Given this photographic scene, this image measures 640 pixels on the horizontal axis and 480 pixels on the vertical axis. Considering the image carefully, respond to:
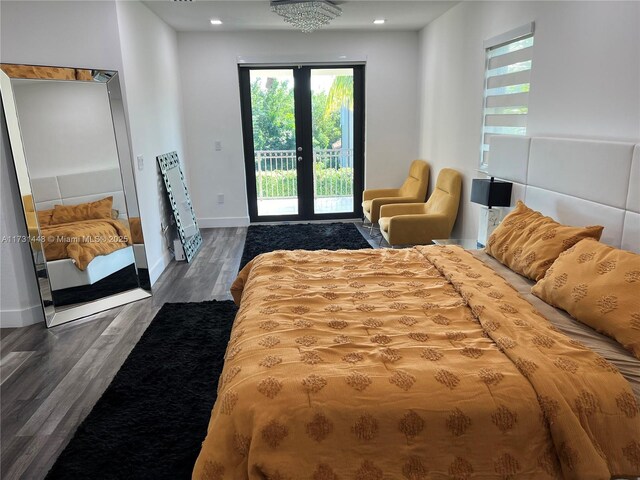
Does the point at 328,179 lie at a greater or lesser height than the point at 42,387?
greater

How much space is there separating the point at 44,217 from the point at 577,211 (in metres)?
3.67

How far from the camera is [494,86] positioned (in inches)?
157

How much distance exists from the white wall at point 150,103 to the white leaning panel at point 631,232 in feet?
11.9

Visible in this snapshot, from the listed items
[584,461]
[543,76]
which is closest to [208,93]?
[543,76]

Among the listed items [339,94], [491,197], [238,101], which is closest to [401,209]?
Answer: [491,197]

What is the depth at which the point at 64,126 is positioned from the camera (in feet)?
11.4

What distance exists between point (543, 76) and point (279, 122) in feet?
12.9

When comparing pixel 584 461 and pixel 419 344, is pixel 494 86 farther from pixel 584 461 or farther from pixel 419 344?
pixel 584 461

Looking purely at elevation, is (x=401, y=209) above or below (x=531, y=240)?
below

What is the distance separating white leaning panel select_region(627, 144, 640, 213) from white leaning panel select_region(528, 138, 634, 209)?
3 cm

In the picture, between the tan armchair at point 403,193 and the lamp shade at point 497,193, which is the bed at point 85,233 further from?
the lamp shade at point 497,193

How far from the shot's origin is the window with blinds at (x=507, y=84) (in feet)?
11.3

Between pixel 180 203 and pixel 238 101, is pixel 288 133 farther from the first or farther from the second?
pixel 180 203

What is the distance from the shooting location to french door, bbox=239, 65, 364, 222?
249 inches
